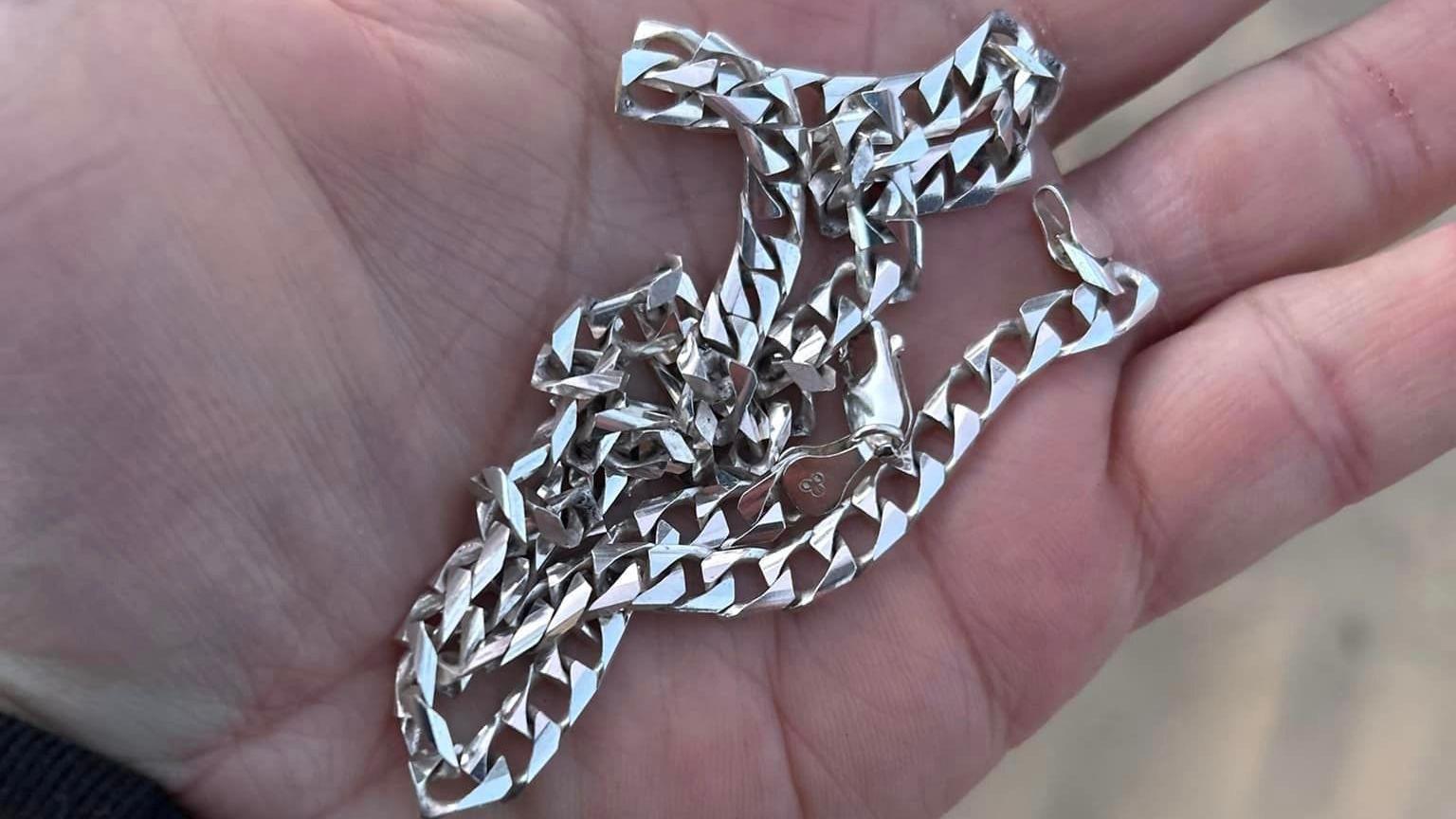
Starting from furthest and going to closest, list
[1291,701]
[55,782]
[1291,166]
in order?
[1291,701]
[1291,166]
[55,782]

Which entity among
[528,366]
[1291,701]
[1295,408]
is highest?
[528,366]

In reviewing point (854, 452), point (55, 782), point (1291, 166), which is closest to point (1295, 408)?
point (1291, 166)

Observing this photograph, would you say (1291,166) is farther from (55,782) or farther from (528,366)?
(55,782)

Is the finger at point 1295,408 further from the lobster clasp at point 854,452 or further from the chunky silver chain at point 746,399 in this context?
the lobster clasp at point 854,452

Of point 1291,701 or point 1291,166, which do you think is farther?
point 1291,701

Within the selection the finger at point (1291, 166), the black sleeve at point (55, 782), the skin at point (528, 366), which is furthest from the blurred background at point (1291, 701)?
the black sleeve at point (55, 782)

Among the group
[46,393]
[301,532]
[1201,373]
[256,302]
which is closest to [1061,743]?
[1201,373]

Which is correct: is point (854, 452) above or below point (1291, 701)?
above

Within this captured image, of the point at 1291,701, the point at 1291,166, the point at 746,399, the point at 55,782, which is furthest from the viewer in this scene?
the point at 1291,701
